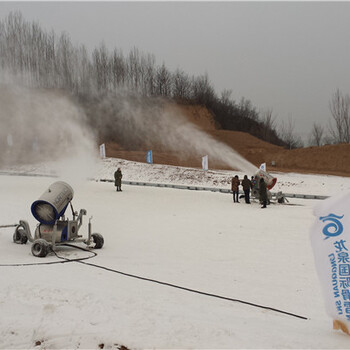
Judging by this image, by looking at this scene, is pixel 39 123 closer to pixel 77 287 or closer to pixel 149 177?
pixel 149 177

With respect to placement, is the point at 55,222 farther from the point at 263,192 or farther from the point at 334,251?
the point at 263,192

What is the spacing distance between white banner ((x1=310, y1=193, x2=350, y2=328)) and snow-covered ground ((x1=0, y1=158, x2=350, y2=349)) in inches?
17.6

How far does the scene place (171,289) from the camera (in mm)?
7266

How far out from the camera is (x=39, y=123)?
145 feet

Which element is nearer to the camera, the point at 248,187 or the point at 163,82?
the point at 248,187

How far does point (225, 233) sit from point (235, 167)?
3139 cm

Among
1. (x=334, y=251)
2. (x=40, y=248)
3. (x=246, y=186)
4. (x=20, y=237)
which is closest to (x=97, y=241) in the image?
(x=40, y=248)

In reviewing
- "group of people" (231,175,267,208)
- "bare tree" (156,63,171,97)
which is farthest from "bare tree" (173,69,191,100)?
"group of people" (231,175,267,208)

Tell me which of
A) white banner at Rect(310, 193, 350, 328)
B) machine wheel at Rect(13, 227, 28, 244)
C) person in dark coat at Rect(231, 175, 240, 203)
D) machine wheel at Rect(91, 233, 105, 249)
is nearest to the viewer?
white banner at Rect(310, 193, 350, 328)

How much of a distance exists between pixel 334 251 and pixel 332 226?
11.1 inches

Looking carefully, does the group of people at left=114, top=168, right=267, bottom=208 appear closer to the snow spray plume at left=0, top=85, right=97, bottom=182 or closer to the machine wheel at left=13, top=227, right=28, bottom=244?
the machine wheel at left=13, top=227, right=28, bottom=244

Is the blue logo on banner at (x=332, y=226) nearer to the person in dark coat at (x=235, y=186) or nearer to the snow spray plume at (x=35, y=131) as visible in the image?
the person in dark coat at (x=235, y=186)

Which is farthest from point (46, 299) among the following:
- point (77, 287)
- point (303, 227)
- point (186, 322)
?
point (303, 227)

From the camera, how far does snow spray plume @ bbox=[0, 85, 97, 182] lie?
137ft
